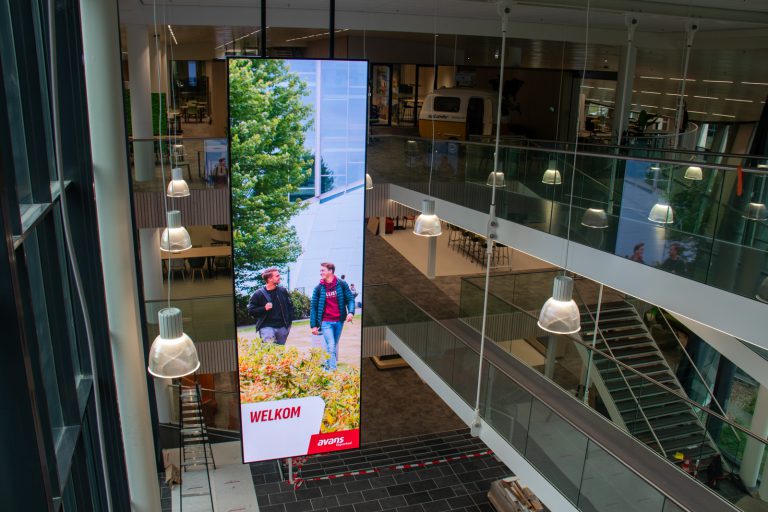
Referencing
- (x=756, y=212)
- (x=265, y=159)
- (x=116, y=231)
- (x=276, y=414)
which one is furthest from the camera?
(x=276, y=414)

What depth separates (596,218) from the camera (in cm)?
796

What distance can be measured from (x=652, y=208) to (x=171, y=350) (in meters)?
5.42

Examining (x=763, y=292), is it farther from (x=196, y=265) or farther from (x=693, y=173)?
(x=196, y=265)

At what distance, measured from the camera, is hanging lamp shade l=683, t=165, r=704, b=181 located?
6809 millimetres

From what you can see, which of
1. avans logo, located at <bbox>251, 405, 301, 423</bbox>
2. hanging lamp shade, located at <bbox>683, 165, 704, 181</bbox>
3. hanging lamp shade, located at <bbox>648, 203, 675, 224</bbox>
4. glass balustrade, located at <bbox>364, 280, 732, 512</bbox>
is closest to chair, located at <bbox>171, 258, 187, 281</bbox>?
glass balustrade, located at <bbox>364, 280, 732, 512</bbox>

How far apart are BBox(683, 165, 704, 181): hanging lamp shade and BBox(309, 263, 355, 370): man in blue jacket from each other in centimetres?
400

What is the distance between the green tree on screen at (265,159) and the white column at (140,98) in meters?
5.89

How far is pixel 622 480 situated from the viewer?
631 centimetres

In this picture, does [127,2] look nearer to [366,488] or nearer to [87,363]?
[87,363]

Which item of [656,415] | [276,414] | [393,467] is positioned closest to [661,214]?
[656,415]

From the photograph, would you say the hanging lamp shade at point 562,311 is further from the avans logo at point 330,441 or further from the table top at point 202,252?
the table top at point 202,252

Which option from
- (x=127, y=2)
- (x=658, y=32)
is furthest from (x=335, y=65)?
(x=658, y=32)

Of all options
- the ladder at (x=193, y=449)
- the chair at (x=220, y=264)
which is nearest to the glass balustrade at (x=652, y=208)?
the ladder at (x=193, y=449)

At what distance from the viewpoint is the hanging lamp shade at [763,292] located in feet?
19.1
